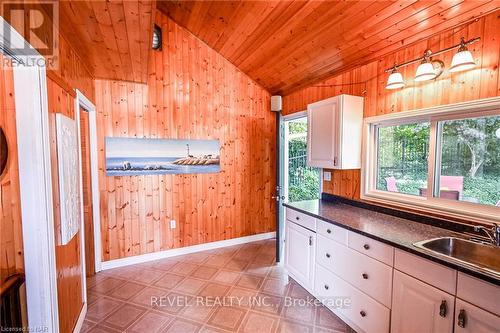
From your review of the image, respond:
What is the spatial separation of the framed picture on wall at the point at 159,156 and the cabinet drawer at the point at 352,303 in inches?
85.0

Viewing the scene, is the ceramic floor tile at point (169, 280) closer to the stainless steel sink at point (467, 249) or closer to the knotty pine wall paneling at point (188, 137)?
the knotty pine wall paneling at point (188, 137)

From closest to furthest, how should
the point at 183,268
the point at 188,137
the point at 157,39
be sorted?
1. the point at 183,268
2. the point at 157,39
3. the point at 188,137

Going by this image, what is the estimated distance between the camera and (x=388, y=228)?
195cm

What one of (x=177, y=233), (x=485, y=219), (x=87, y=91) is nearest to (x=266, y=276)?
(x=177, y=233)

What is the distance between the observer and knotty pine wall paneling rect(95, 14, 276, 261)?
10.5 feet

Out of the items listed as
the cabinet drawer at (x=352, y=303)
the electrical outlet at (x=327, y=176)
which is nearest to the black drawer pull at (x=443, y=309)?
the cabinet drawer at (x=352, y=303)

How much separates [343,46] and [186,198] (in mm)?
2771

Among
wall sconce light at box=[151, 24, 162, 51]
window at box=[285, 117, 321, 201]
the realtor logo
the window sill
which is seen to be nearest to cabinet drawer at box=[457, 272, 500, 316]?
the window sill

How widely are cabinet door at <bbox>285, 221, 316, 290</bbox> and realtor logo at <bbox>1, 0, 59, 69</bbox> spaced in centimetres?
248

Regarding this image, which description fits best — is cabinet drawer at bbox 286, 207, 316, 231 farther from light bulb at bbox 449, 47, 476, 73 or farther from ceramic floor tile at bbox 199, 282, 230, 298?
light bulb at bbox 449, 47, 476, 73

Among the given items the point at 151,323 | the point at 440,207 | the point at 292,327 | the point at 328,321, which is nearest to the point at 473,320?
the point at 440,207

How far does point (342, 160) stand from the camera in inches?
101

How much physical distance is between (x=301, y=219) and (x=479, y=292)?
1.49 m

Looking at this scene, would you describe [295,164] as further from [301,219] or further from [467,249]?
[467,249]
